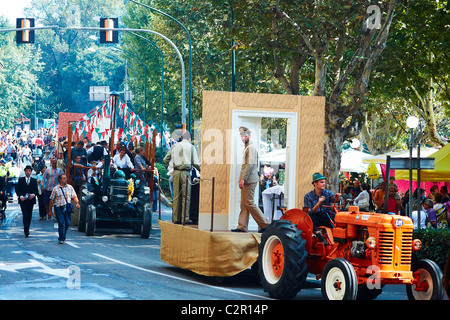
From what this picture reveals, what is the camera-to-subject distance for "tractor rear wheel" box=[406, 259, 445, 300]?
36.1ft

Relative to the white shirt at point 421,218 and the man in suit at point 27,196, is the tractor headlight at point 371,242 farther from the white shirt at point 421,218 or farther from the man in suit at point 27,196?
the man in suit at point 27,196

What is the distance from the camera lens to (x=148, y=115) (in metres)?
64.8

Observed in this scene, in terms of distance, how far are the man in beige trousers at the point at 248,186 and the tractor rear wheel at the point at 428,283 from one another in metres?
3.34

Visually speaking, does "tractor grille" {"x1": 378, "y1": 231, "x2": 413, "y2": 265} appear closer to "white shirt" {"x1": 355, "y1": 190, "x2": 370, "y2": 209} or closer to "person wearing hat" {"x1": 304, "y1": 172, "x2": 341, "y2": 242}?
"person wearing hat" {"x1": 304, "y1": 172, "x2": 341, "y2": 242}

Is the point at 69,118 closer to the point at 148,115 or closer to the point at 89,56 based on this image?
the point at 148,115

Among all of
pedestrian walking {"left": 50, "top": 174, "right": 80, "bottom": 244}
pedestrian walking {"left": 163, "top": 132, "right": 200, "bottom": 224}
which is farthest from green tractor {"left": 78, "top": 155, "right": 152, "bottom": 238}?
pedestrian walking {"left": 163, "top": 132, "right": 200, "bottom": 224}

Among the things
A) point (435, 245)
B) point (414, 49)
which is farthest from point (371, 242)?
point (414, 49)

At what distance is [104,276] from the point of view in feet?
46.6

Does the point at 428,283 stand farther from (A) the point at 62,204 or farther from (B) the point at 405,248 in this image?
(A) the point at 62,204

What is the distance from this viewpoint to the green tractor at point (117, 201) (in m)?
21.8

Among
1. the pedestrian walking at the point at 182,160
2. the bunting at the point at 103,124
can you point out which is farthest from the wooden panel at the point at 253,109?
the bunting at the point at 103,124

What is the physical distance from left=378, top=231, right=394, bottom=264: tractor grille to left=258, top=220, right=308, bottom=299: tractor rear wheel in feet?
3.80

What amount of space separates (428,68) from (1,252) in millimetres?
16876
